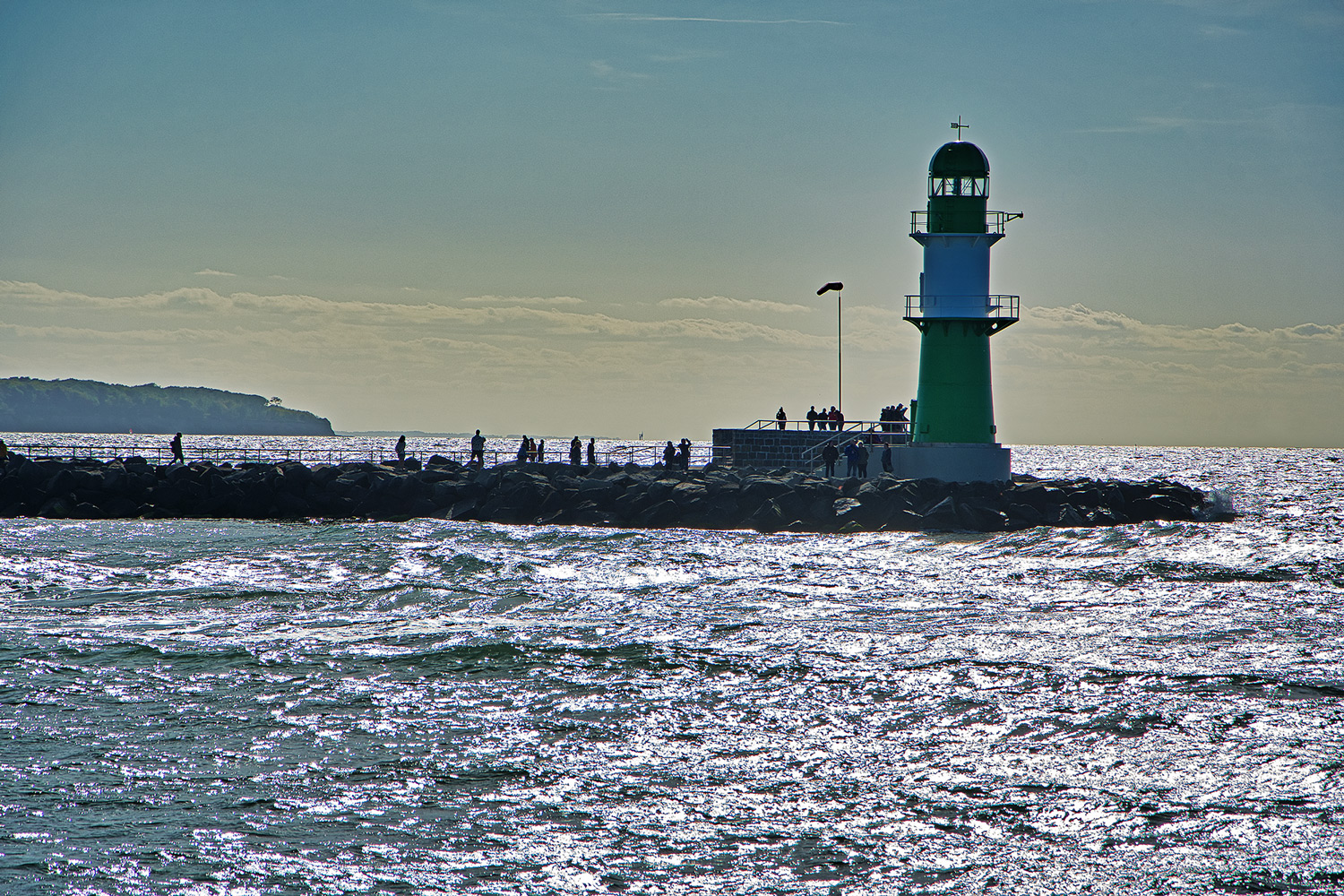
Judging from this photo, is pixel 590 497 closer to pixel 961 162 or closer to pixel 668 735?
pixel 961 162

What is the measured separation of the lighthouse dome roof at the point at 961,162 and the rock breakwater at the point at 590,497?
8475 mm

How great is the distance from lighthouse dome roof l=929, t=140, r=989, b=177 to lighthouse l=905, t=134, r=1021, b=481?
0.02 m

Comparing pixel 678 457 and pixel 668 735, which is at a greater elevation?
pixel 678 457

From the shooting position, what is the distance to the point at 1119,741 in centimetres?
988

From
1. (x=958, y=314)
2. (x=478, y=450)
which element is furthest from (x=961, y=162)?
(x=478, y=450)

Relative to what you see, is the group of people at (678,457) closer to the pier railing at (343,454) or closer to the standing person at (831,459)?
the pier railing at (343,454)

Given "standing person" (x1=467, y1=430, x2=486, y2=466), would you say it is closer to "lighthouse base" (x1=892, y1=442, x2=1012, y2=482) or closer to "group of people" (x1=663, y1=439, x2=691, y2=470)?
"group of people" (x1=663, y1=439, x2=691, y2=470)

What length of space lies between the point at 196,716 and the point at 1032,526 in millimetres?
23043

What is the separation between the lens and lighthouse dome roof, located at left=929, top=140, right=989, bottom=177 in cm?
3234

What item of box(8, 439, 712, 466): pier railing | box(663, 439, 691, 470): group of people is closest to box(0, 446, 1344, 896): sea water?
box(663, 439, 691, 470): group of people

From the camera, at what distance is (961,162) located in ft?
106

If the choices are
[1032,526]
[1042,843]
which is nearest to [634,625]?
[1042,843]

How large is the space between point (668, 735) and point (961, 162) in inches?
1006

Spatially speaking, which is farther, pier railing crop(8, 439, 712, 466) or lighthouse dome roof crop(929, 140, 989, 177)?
pier railing crop(8, 439, 712, 466)
